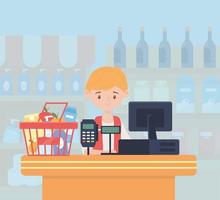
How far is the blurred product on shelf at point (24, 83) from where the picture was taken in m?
7.01

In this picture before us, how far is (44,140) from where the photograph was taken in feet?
9.81

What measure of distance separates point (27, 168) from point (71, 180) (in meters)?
0.17

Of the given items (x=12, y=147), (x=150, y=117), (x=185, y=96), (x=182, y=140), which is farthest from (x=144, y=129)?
(x=182, y=140)

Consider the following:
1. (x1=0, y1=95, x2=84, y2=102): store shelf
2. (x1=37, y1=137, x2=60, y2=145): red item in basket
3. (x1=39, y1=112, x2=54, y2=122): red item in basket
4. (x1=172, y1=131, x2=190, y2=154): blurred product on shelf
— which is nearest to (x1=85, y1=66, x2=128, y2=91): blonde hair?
(x1=39, y1=112, x2=54, y2=122): red item in basket

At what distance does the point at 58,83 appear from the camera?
273 inches

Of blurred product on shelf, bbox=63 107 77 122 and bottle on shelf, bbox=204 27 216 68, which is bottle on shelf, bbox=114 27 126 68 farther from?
blurred product on shelf, bbox=63 107 77 122

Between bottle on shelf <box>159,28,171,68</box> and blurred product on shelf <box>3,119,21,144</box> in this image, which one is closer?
blurred product on shelf <box>3,119,21,144</box>

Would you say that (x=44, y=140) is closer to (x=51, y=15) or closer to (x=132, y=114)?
(x=132, y=114)

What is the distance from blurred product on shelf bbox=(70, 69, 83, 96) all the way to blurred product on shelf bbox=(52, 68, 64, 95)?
0.28 ft

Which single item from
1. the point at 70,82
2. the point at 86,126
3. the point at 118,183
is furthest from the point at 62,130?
the point at 70,82

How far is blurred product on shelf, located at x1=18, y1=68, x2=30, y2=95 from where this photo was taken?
7008 millimetres

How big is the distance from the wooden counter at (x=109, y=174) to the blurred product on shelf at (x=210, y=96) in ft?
13.7

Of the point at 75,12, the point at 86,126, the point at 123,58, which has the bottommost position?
the point at 86,126

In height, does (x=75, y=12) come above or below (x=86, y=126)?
above
